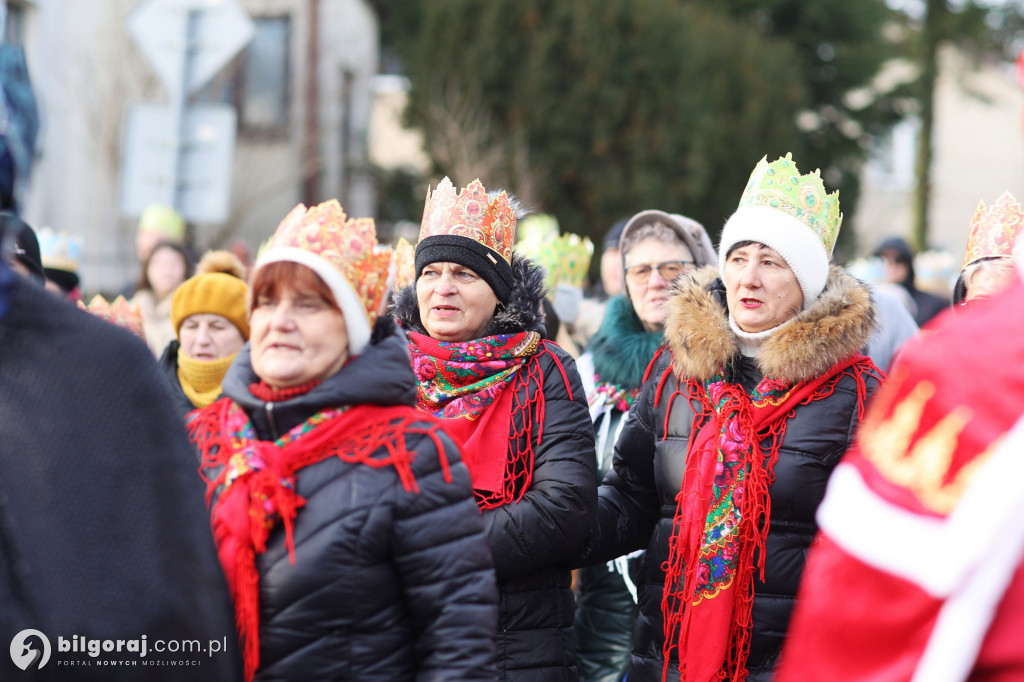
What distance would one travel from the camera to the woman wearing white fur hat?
3.32 meters

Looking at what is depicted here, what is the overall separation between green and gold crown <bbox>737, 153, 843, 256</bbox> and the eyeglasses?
49.7 inches

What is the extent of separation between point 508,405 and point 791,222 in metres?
1.07

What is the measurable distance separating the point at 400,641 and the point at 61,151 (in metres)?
12.8

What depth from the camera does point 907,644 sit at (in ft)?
5.11

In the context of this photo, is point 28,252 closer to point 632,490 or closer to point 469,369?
point 469,369

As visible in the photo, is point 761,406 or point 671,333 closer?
point 761,406

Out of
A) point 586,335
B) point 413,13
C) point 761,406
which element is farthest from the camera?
point 413,13

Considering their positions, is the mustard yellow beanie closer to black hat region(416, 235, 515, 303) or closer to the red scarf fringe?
black hat region(416, 235, 515, 303)

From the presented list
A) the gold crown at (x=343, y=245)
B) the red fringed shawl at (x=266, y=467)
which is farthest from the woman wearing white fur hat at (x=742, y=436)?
the gold crown at (x=343, y=245)

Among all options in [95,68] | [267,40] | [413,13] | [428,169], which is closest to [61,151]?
[95,68]

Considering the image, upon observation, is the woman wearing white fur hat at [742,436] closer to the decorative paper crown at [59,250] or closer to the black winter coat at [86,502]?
the black winter coat at [86,502]

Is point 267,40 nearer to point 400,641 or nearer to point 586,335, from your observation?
point 586,335

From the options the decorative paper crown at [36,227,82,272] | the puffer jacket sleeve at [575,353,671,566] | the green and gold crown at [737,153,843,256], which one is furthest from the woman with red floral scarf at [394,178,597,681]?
the decorative paper crown at [36,227,82,272]

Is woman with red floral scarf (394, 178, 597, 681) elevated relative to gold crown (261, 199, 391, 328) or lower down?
lower down
